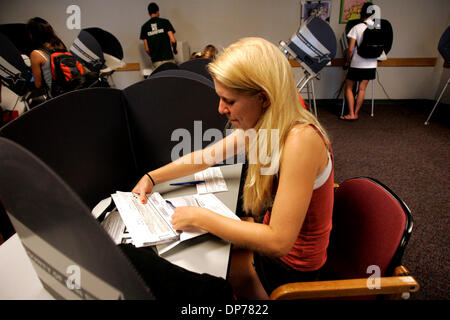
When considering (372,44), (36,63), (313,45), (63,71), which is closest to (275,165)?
(313,45)

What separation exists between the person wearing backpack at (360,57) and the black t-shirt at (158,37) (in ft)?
9.12

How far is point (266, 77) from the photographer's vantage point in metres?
0.68

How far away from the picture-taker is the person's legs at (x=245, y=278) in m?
0.85

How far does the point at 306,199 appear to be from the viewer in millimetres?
689

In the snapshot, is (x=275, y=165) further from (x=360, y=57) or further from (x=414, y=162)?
(x=360, y=57)

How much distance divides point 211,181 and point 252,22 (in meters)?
4.30

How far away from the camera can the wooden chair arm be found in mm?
688

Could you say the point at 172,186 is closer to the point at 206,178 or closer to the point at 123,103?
the point at 206,178

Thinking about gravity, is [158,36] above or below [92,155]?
above

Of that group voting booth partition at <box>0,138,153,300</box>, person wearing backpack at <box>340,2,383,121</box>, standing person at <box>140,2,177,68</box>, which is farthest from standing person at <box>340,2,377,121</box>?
voting booth partition at <box>0,138,153,300</box>

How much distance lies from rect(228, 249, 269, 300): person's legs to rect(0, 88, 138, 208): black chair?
0.60 meters

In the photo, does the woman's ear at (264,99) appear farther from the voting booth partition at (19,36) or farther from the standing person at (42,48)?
the voting booth partition at (19,36)

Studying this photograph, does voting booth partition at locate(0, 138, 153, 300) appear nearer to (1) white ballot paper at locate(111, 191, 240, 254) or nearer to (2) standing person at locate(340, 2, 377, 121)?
(1) white ballot paper at locate(111, 191, 240, 254)

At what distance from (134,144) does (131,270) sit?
3.29 feet
